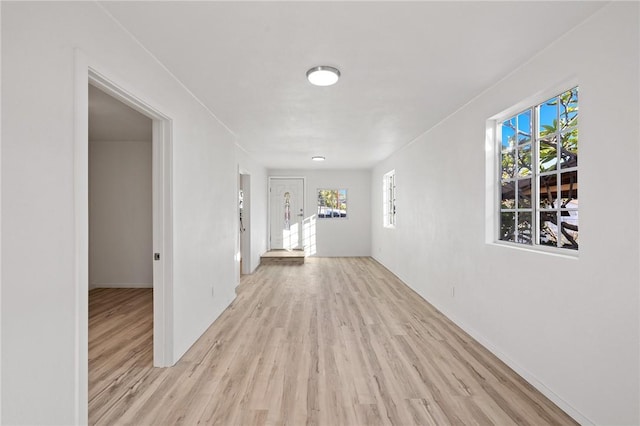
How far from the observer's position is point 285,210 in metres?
8.19

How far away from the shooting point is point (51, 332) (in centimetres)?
139

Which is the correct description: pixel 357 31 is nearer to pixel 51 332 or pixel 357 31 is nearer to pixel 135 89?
pixel 135 89

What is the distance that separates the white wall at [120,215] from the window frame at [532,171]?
5.09m

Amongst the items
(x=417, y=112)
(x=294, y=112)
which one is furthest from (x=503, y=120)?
(x=294, y=112)

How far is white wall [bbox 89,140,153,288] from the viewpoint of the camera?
5.26 m

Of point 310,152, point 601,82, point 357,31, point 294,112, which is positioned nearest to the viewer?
point 601,82

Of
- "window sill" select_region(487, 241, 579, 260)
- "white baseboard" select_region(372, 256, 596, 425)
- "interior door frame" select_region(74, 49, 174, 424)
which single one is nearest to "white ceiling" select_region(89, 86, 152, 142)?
"interior door frame" select_region(74, 49, 174, 424)

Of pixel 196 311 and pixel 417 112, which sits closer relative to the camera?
pixel 196 311

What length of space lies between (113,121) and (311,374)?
4.02m

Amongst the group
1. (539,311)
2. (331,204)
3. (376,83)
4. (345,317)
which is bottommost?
(345,317)

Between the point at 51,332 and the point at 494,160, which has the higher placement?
the point at 494,160

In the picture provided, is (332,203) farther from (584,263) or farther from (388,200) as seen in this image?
(584,263)

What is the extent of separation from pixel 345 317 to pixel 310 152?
324 cm

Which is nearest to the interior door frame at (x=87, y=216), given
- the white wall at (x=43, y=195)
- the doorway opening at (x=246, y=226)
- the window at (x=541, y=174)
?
the white wall at (x=43, y=195)
